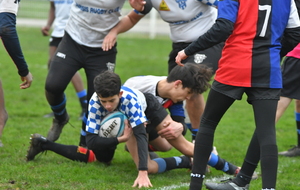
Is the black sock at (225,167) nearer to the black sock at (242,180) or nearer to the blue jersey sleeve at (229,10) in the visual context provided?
the black sock at (242,180)

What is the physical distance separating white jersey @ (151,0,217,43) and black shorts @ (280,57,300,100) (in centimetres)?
105

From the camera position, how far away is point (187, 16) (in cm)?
544

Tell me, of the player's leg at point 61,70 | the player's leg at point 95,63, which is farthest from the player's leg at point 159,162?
the player's leg at point 61,70

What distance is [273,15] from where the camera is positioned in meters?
3.74

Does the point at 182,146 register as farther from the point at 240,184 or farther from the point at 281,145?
the point at 281,145

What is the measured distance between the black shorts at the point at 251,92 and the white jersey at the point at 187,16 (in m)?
1.74

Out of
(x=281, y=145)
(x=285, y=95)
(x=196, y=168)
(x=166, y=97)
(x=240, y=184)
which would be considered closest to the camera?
(x=196, y=168)

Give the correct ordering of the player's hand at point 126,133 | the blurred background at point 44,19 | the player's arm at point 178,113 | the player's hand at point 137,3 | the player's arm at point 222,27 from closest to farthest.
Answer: the player's arm at point 222,27 → the player's hand at point 126,133 → the player's arm at point 178,113 → the player's hand at point 137,3 → the blurred background at point 44,19

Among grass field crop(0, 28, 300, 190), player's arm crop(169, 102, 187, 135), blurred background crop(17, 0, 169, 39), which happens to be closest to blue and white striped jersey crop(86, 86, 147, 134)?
grass field crop(0, 28, 300, 190)

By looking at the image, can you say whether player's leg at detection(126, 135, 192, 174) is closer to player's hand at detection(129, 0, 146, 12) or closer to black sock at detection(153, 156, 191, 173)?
black sock at detection(153, 156, 191, 173)

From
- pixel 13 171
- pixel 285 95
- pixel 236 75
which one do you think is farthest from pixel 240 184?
pixel 13 171

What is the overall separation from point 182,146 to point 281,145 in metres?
2.19

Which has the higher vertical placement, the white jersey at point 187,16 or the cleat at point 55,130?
the white jersey at point 187,16

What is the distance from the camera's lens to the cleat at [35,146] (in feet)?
17.0
